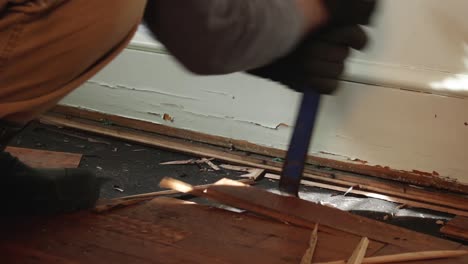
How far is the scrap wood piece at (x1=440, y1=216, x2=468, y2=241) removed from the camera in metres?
0.99

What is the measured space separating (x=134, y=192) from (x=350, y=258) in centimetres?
47

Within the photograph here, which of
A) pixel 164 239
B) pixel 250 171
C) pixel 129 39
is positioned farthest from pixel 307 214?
pixel 129 39

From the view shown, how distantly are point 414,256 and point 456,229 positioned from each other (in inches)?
8.7

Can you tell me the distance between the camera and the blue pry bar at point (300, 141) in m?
0.98

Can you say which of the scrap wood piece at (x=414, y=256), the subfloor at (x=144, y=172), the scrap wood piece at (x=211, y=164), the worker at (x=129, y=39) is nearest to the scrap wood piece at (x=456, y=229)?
the subfloor at (x=144, y=172)

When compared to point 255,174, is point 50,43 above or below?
above

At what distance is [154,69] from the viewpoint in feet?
4.76

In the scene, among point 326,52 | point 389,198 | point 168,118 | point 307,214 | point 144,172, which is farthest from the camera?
point 168,118

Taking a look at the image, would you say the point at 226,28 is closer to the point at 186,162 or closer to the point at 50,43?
the point at 50,43

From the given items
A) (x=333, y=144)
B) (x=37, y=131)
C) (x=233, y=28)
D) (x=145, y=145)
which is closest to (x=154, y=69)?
(x=145, y=145)

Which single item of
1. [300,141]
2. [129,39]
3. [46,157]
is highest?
[129,39]

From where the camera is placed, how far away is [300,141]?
3.27ft

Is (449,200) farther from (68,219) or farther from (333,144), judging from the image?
(68,219)

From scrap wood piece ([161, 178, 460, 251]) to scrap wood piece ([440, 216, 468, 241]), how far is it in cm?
12
